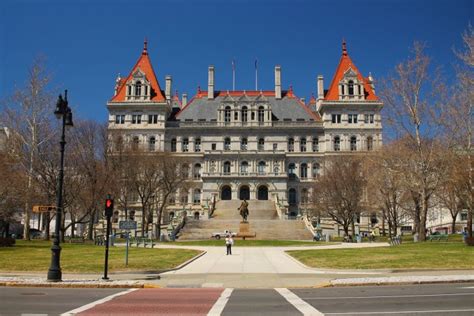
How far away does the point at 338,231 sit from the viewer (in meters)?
63.2

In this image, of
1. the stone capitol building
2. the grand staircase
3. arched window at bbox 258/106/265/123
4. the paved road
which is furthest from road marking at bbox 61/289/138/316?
arched window at bbox 258/106/265/123

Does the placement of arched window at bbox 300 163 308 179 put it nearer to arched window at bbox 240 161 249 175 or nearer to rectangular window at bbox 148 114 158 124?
arched window at bbox 240 161 249 175

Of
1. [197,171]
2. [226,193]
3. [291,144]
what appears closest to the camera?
[226,193]

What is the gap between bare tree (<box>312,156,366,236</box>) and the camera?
56.0 metres

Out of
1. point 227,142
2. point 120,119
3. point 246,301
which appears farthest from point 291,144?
point 246,301

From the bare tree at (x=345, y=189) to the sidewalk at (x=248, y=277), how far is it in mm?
30532

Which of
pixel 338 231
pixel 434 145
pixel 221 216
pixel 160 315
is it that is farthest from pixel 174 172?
pixel 160 315

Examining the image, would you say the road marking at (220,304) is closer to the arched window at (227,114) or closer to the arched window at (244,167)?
the arched window at (244,167)

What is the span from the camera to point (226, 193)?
81938 millimetres

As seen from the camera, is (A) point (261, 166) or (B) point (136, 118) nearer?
(A) point (261, 166)

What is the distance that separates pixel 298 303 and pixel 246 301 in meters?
1.54

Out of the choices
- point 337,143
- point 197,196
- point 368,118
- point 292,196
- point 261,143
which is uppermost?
point 368,118

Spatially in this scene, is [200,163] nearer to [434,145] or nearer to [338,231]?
[338,231]

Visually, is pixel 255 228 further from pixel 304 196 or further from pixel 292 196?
pixel 304 196
